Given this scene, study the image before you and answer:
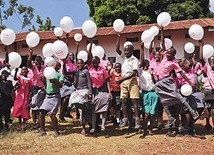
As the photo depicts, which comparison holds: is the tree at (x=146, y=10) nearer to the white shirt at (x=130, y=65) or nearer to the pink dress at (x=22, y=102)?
the pink dress at (x=22, y=102)

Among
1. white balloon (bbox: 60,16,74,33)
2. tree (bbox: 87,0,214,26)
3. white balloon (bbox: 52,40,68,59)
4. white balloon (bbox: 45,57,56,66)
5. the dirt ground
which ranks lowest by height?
the dirt ground

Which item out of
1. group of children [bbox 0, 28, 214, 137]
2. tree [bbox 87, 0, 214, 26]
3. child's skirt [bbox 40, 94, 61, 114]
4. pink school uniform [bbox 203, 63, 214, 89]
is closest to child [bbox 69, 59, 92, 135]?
group of children [bbox 0, 28, 214, 137]

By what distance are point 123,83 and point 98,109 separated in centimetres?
73

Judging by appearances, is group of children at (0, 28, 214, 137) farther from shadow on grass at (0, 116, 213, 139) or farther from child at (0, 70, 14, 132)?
shadow on grass at (0, 116, 213, 139)

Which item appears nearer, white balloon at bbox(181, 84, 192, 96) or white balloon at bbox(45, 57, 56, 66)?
white balloon at bbox(181, 84, 192, 96)

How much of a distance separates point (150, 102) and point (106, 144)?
1.20 meters

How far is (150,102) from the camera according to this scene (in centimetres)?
758

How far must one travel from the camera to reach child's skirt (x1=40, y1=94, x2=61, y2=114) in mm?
7824

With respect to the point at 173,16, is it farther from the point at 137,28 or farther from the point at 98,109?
the point at 98,109

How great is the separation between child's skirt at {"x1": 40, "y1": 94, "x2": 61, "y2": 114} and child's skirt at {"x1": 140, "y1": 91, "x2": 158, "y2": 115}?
172 cm

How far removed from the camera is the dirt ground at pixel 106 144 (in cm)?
660

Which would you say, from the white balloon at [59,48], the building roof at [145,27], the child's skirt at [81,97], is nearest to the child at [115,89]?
the child's skirt at [81,97]

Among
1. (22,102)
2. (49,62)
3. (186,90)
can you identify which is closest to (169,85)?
(186,90)

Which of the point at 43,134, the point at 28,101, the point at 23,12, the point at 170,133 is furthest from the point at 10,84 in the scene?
the point at 23,12
